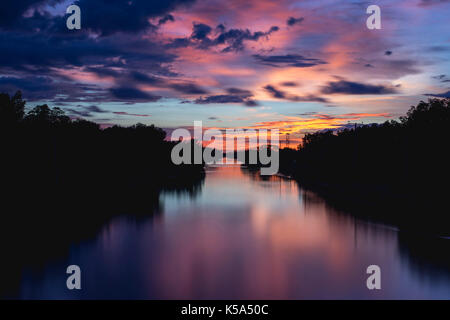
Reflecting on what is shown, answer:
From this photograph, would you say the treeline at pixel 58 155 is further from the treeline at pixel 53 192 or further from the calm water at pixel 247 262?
the calm water at pixel 247 262

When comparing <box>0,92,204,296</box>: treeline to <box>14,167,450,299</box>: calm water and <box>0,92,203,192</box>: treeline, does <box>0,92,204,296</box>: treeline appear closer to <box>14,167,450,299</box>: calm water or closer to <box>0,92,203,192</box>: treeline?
<box>0,92,203,192</box>: treeline

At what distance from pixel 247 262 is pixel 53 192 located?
3384 cm

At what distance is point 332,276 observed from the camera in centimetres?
1361

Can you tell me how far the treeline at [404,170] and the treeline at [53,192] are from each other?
19.1 meters

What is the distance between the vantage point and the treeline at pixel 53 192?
19.2 metres

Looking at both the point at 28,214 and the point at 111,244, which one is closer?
the point at 111,244

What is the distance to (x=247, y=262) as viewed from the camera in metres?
15.5

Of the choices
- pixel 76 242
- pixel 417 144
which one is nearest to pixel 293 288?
pixel 76 242

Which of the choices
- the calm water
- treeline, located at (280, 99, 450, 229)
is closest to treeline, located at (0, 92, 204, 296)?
the calm water

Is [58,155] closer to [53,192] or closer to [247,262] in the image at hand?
[53,192]

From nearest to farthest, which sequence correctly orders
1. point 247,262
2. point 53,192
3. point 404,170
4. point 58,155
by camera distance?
point 247,262 < point 53,192 < point 404,170 < point 58,155

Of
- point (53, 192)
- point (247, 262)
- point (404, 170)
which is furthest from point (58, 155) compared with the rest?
point (247, 262)
